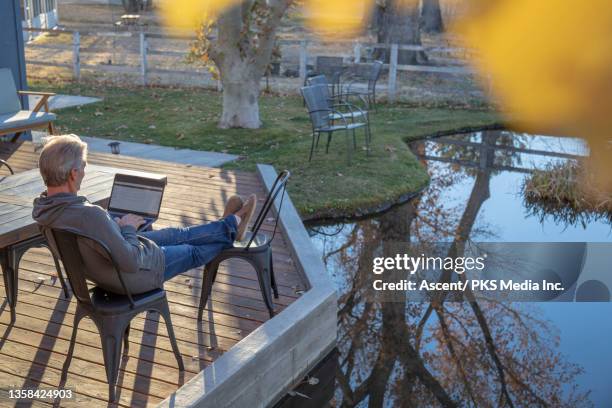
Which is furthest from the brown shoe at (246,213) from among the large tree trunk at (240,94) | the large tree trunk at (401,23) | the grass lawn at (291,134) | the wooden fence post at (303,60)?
the large tree trunk at (401,23)

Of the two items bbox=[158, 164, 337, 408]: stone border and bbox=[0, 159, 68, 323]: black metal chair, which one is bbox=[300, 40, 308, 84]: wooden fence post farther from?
bbox=[0, 159, 68, 323]: black metal chair

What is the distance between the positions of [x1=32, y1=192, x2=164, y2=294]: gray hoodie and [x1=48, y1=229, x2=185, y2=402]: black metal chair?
1.1 inches

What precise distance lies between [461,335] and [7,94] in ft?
19.9

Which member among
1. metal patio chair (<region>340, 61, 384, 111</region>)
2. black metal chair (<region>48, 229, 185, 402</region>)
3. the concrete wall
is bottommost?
metal patio chair (<region>340, 61, 384, 111</region>)

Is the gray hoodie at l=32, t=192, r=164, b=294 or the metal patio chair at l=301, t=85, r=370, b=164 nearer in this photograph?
the gray hoodie at l=32, t=192, r=164, b=294

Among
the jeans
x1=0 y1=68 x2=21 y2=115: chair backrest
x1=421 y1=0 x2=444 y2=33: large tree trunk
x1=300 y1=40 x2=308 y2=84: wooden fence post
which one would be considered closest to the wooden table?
the jeans

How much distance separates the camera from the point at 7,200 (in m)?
4.70

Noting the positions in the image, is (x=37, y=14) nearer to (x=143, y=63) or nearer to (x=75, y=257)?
(x=143, y=63)

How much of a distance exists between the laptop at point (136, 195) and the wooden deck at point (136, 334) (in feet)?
2.08

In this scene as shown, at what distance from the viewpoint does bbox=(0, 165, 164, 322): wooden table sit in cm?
416

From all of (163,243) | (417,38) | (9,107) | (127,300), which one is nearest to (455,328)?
(163,243)

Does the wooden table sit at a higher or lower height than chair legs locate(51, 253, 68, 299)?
higher

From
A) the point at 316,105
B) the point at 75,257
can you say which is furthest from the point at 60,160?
the point at 316,105

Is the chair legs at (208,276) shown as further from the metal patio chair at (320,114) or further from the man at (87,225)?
the metal patio chair at (320,114)
